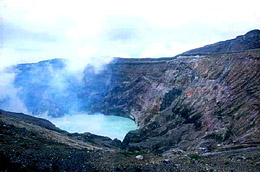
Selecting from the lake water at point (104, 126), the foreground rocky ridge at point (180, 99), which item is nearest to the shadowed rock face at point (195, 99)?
the foreground rocky ridge at point (180, 99)

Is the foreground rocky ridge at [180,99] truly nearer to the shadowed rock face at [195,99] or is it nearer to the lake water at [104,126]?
the shadowed rock face at [195,99]

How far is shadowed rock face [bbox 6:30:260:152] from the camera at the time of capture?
37.1m

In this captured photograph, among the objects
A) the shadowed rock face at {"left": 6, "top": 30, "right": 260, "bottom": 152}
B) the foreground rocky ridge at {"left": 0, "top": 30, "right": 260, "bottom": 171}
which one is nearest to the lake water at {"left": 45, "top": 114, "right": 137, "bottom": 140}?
the shadowed rock face at {"left": 6, "top": 30, "right": 260, "bottom": 152}

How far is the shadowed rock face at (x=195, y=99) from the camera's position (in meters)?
37.1

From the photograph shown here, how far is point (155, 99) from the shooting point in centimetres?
7262

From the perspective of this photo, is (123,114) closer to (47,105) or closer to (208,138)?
(47,105)

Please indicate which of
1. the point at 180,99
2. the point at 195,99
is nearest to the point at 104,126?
the point at 180,99

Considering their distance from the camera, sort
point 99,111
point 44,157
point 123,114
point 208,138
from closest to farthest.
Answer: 1. point 44,157
2. point 208,138
3. point 123,114
4. point 99,111

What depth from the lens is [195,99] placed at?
51500 millimetres

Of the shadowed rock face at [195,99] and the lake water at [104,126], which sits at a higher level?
the shadowed rock face at [195,99]

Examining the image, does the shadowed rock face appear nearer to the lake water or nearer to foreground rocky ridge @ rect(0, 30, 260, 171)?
foreground rocky ridge @ rect(0, 30, 260, 171)

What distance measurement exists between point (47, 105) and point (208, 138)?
8103cm

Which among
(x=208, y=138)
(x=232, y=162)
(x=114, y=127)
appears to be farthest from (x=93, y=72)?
(x=232, y=162)

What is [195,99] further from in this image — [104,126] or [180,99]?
[104,126]
